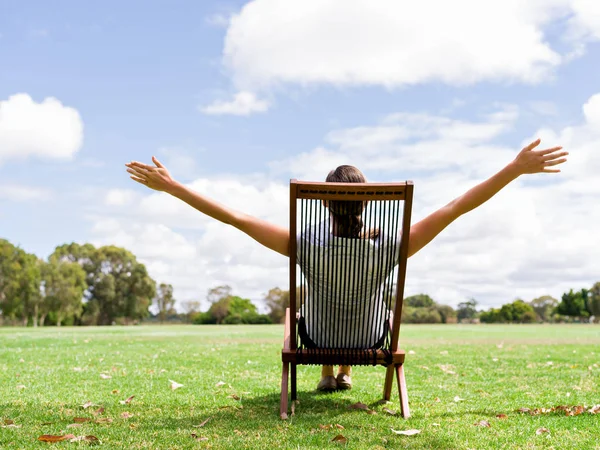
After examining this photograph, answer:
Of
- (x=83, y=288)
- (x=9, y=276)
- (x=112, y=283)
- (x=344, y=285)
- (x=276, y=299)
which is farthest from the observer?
(x=276, y=299)

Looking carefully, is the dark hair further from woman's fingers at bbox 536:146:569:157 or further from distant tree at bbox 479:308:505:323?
distant tree at bbox 479:308:505:323

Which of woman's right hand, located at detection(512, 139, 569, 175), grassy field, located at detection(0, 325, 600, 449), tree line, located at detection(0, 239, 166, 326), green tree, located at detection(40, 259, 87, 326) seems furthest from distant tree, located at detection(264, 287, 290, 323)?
woman's right hand, located at detection(512, 139, 569, 175)

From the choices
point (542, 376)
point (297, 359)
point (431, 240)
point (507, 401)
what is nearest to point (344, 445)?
point (297, 359)

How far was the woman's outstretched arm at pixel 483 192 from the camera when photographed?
4066 millimetres

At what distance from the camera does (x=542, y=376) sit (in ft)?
26.6

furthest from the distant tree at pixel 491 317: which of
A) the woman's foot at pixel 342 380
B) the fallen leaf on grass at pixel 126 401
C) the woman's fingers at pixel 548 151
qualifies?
the woman's fingers at pixel 548 151

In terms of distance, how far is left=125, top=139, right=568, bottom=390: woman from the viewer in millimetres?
4066

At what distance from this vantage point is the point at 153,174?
4051 mm

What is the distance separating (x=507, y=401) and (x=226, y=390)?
2849mm

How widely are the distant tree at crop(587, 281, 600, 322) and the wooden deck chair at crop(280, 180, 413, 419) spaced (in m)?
127

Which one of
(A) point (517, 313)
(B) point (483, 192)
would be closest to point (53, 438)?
(B) point (483, 192)

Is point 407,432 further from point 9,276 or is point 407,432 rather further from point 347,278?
point 9,276

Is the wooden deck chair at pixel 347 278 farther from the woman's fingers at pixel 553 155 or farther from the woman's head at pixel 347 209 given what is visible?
the woman's fingers at pixel 553 155

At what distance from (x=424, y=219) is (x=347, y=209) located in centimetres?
Answer: 57
